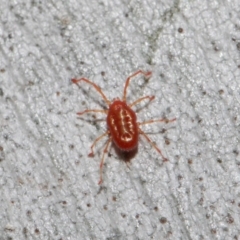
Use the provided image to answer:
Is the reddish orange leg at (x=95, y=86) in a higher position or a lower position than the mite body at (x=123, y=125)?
higher

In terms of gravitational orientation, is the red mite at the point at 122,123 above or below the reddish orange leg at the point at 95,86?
below

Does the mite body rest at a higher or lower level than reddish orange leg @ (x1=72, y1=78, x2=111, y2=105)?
lower

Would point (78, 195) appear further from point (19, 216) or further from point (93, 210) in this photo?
point (19, 216)

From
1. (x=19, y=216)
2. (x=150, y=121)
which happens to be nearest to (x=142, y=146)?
(x=150, y=121)

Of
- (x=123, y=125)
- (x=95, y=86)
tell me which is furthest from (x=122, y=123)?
(x=95, y=86)
